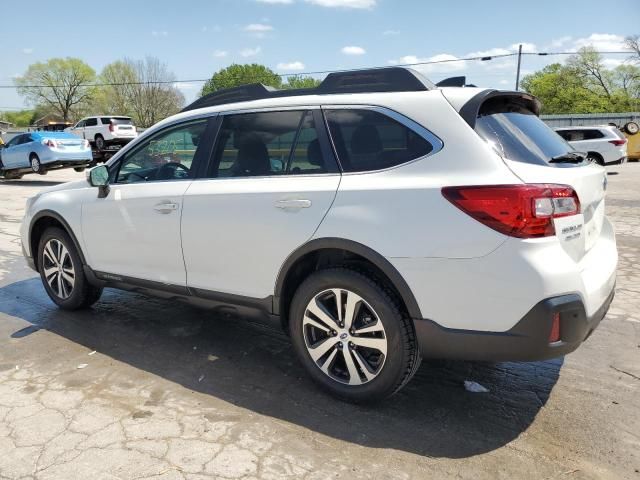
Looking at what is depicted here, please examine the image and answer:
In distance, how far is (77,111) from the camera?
87438mm

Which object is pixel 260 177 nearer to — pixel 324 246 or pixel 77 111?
pixel 324 246

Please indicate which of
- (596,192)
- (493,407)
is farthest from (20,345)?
(596,192)

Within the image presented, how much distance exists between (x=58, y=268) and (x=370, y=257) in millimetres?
3340

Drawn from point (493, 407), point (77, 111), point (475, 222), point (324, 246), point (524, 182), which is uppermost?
point (77, 111)


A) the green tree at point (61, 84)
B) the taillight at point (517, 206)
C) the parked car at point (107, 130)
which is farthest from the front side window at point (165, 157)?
the green tree at point (61, 84)

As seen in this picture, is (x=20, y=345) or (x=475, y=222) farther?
(x=20, y=345)

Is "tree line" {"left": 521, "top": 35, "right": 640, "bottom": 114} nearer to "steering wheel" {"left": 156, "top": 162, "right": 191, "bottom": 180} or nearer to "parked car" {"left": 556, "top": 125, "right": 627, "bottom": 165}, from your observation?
"parked car" {"left": 556, "top": 125, "right": 627, "bottom": 165}

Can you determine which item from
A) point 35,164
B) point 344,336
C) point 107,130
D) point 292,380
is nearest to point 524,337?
point 344,336

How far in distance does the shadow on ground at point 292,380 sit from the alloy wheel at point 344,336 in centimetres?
22

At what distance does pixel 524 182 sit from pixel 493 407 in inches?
54.3

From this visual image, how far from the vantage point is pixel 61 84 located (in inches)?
3391

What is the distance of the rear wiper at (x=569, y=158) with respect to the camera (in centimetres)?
283

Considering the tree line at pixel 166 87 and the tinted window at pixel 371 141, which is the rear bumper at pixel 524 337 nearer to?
the tinted window at pixel 371 141

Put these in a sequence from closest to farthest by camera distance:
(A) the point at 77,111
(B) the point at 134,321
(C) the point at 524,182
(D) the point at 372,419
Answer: (C) the point at 524,182 → (D) the point at 372,419 → (B) the point at 134,321 → (A) the point at 77,111
